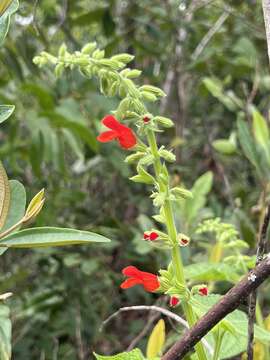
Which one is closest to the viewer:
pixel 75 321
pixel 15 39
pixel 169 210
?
pixel 169 210

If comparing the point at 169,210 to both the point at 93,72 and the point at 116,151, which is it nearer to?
the point at 93,72

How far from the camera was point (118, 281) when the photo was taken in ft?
6.50

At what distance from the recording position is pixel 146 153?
28.2 inches

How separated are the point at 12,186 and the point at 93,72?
162mm

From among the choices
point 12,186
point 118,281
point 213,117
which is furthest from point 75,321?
point 12,186

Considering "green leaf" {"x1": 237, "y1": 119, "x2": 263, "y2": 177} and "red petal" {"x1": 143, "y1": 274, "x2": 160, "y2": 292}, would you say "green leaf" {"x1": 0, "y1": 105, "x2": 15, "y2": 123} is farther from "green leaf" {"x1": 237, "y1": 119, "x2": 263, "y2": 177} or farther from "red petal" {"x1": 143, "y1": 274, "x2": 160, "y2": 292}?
"green leaf" {"x1": 237, "y1": 119, "x2": 263, "y2": 177}

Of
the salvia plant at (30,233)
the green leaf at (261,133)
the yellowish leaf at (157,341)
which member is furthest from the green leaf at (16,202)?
the green leaf at (261,133)

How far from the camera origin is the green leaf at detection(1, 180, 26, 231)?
2.40 feet

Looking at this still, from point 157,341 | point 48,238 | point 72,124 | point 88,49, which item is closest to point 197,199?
point 72,124

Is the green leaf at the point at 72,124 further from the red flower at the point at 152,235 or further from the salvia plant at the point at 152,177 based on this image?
the red flower at the point at 152,235

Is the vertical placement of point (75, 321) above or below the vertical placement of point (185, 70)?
below

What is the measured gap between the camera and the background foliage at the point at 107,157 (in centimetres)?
171

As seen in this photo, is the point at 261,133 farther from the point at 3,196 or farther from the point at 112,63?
the point at 3,196

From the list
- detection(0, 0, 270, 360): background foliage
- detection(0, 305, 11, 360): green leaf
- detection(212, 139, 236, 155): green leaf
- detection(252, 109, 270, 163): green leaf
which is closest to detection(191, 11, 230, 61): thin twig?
detection(0, 0, 270, 360): background foliage
